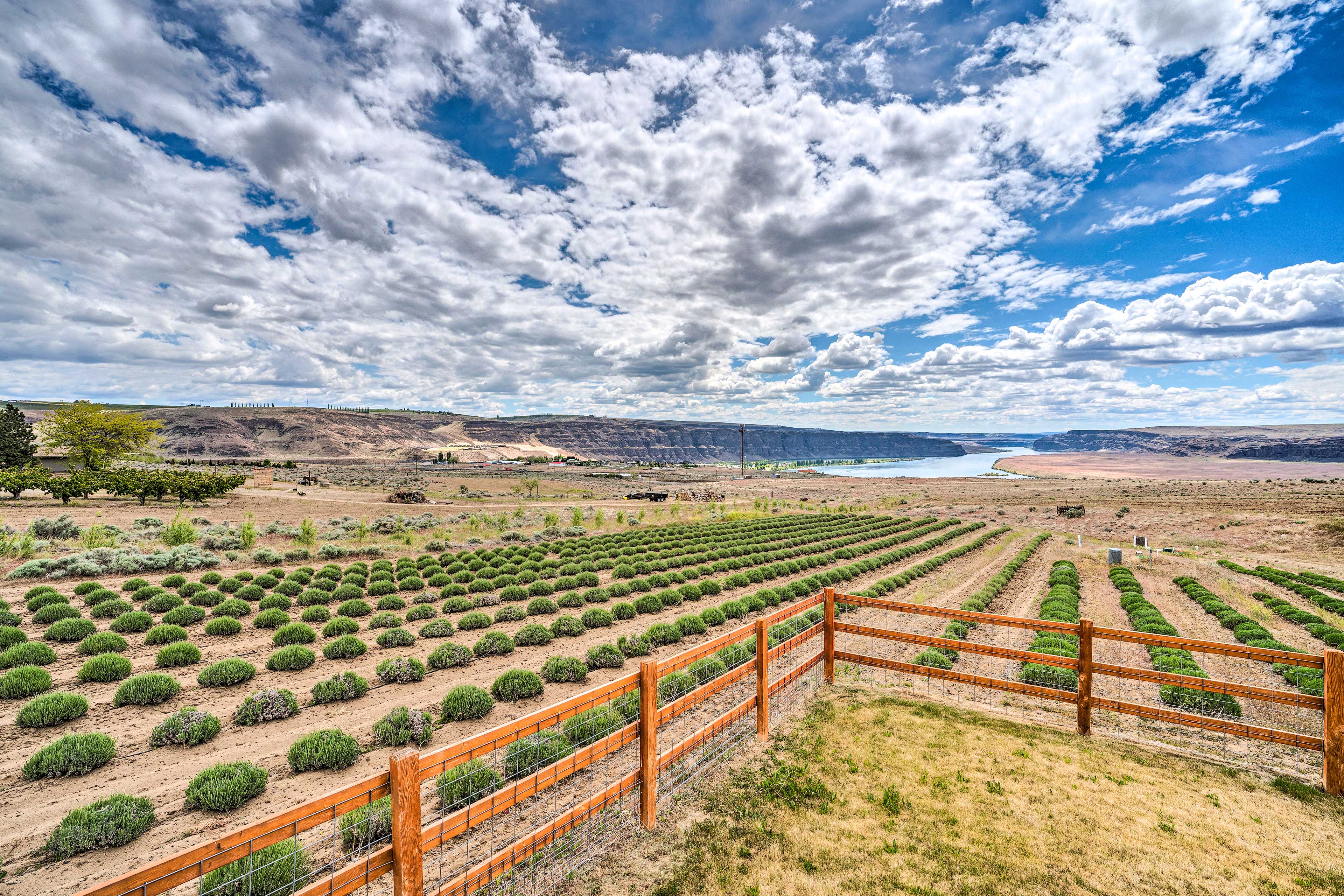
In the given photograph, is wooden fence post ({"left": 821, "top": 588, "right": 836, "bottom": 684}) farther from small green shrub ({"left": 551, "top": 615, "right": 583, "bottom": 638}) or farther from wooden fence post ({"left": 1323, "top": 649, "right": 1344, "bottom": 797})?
small green shrub ({"left": 551, "top": 615, "right": 583, "bottom": 638})

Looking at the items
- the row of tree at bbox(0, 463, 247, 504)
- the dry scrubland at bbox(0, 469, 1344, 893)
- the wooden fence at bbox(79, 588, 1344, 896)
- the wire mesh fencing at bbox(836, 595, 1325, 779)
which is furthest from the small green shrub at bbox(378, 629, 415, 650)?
the row of tree at bbox(0, 463, 247, 504)

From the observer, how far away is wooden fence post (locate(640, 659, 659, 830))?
482cm

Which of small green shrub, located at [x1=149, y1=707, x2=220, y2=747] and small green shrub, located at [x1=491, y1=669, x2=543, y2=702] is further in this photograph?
small green shrub, located at [x1=491, y1=669, x2=543, y2=702]

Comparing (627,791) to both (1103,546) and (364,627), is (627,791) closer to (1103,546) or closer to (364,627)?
(364,627)

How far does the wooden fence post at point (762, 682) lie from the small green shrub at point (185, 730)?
26.9 ft

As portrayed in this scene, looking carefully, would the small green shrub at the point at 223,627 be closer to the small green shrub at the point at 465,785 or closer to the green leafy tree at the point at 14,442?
the small green shrub at the point at 465,785

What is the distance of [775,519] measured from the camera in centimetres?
4000

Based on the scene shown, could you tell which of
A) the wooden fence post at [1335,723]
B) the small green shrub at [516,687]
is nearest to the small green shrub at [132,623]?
the small green shrub at [516,687]

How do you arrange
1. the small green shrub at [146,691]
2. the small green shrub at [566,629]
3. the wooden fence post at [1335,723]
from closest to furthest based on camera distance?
the wooden fence post at [1335,723]
the small green shrub at [146,691]
the small green shrub at [566,629]

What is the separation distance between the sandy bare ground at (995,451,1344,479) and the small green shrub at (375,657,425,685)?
138208mm

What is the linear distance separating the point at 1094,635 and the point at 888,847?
150 inches

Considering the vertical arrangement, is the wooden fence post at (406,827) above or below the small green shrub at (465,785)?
above

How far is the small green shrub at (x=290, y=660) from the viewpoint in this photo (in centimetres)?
1022

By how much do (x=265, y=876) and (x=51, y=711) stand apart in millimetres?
6965
